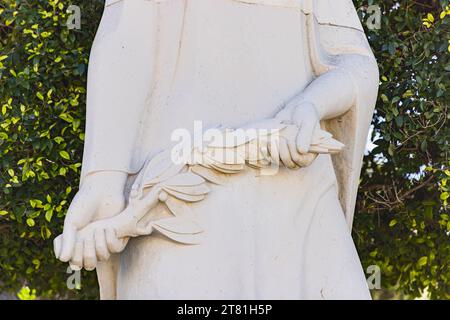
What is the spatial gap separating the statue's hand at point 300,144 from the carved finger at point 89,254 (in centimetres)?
72

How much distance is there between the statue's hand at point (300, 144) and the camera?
4094 millimetres

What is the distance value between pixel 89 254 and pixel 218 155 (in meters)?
0.56

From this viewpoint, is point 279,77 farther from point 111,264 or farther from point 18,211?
point 18,211

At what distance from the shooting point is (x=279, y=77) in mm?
4418

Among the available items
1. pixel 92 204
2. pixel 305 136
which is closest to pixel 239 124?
pixel 305 136

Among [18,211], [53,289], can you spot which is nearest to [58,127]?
[18,211]

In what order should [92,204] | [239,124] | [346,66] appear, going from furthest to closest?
[346,66] < [239,124] < [92,204]

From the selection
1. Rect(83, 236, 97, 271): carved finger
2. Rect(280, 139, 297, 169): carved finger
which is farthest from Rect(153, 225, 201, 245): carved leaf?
Rect(280, 139, 297, 169): carved finger

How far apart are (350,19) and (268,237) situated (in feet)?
3.46

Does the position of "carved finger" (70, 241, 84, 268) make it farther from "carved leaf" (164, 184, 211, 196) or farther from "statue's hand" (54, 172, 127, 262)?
"carved leaf" (164, 184, 211, 196)

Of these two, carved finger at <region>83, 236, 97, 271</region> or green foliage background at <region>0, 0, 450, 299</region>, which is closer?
carved finger at <region>83, 236, 97, 271</region>

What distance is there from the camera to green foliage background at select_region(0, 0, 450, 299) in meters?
6.16

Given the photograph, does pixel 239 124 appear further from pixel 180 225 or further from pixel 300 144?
pixel 180 225

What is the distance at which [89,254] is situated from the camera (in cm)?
407
